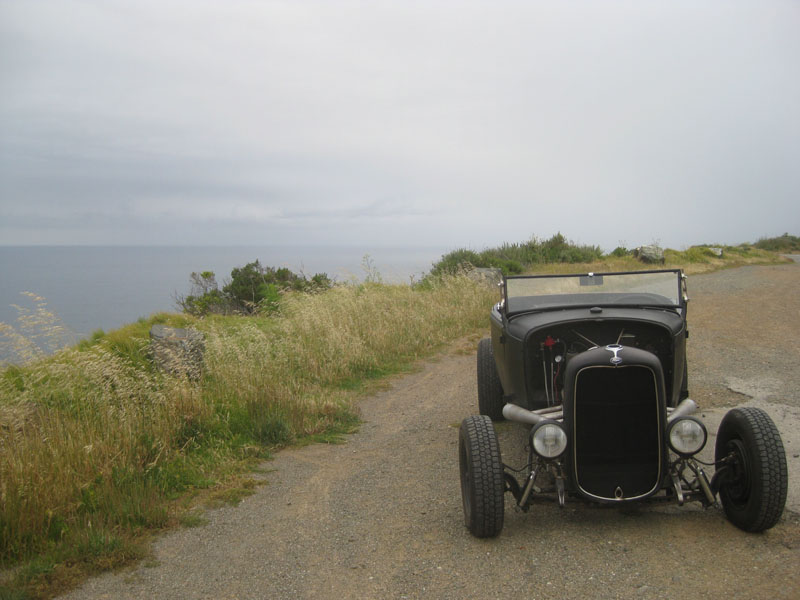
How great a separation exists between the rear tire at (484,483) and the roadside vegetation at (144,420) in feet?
6.94

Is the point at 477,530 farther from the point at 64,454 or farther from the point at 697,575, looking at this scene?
the point at 64,454

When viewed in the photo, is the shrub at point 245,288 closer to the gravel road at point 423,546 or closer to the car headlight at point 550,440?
the gravel road at point 423,546

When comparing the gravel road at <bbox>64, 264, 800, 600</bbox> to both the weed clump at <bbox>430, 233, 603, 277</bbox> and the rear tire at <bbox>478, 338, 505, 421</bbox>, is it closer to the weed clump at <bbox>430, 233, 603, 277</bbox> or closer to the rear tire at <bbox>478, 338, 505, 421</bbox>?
the rear tire at <bbox>478, 338, 505, 421</bbox>

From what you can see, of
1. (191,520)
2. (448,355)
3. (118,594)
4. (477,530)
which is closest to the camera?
(118,594)

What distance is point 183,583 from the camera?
3.68 m

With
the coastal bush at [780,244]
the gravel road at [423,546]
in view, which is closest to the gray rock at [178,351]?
the gravel road at [423,546]

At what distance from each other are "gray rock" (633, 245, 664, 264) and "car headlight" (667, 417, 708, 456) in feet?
68.1

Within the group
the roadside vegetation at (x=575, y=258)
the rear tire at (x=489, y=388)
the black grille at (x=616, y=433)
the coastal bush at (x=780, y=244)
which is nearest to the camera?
the black grille at (x=616, y=433)

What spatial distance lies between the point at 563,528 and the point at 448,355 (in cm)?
646

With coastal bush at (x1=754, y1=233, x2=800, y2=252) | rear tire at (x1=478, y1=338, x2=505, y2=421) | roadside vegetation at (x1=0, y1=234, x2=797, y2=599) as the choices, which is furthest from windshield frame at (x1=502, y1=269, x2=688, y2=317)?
coastal bush at (x1=754, y1=233, x2=800, y2=252)

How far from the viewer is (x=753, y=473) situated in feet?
12.0

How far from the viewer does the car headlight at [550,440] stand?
379 centimetres

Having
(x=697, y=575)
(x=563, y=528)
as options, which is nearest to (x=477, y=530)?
(x=563, y=528)

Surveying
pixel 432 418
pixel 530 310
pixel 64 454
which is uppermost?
pixel 530 310
